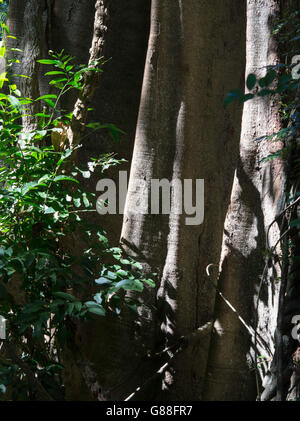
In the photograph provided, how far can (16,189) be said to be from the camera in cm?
203

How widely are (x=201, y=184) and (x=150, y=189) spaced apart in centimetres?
31

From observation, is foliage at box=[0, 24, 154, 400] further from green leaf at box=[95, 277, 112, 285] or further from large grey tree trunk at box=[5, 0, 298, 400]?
large grey tree trunk at box=[5, 0, 298, 400]

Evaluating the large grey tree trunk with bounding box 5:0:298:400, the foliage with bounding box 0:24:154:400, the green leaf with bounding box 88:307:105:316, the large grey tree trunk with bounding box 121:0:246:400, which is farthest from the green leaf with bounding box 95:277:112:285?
the large grey tree trunk with bounding box 121:0:246:400

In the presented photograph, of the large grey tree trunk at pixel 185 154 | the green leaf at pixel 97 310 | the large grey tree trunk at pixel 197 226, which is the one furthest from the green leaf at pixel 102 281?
the large grey tree trunk at pixel 185 154

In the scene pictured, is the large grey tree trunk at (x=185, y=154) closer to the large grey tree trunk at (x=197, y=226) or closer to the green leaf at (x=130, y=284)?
the large grey tree trunk at (x=197, y=226)

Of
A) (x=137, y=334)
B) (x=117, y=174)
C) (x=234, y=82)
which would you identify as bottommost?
(x=137, y=334)

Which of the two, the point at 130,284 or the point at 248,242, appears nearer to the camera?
the point at 130,284

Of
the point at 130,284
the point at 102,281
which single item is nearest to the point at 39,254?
the point at 102,281

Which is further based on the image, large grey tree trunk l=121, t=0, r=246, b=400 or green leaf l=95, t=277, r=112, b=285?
large grey tree trunk l=121, t=0, r=246, b=400

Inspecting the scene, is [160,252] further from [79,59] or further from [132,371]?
[79,59]

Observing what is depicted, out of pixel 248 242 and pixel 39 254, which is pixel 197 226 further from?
pixel 39 254

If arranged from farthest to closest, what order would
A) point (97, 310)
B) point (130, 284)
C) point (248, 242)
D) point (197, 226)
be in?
point (197, 226) → point (248, 242) → point (130, 284) → point (97, 310)
